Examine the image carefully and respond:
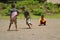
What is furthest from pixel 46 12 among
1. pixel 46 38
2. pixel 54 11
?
pixel 46 38

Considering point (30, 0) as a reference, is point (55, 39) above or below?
below

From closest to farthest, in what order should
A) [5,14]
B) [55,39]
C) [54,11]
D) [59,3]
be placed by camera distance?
[55,39] < [5,14] < [54,11] < [59,3]

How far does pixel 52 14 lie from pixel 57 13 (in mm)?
1212

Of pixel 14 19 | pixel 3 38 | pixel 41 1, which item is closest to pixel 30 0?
pixel 41 1

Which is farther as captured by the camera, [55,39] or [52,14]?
[52,14]

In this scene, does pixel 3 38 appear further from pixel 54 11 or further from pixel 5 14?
pixel 54 11

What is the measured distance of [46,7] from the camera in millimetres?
31125

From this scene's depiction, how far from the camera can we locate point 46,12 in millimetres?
29250

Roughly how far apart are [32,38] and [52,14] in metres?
16.7

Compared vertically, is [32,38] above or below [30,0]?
below

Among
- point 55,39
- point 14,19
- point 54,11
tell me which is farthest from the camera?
point 54,11

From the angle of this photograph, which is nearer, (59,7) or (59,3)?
(59,7)

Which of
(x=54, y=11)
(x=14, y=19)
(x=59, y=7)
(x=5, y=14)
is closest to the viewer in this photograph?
(x=14, y=19)

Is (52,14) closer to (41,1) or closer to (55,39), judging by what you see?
(41,1)
